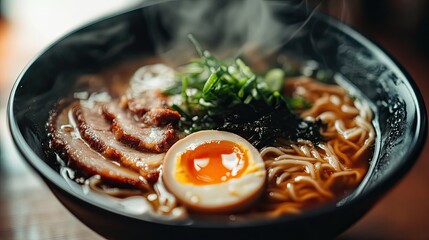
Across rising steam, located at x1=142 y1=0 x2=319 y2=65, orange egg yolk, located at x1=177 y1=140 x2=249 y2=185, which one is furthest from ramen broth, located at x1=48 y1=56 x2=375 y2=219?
rising steam, located at x1=142 y1=0 x2=319 y2=65

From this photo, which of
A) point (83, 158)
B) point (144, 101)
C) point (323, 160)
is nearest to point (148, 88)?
point (144, 101)

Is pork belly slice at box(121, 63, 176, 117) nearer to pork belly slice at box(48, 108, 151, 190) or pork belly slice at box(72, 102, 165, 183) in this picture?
pork belly slice at box(72, 102, 165, 183)

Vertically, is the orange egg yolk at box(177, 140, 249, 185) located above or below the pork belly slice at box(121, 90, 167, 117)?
below

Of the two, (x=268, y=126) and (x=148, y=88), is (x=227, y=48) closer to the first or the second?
(x=148, y=88)

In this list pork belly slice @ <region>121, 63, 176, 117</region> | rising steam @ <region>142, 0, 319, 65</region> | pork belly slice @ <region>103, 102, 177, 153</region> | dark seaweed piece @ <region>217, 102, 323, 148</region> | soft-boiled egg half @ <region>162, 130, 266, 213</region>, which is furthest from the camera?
rising steam @ <region>142, 0, 319, 65</region>

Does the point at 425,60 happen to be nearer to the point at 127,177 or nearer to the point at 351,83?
the point at 351,83

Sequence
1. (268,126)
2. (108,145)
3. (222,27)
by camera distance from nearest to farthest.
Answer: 1. (108,145)
2. (268,126)
3. (222,27)

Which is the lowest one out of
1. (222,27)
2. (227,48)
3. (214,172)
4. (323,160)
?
(323,160)

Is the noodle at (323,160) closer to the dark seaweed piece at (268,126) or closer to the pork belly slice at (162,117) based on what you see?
the dark seaweed piece at (268,126)
